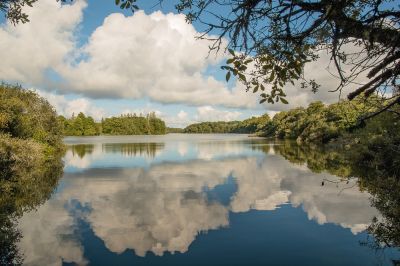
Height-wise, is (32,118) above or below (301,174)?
above

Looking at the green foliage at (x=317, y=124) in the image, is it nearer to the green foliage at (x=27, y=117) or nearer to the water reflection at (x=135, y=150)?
the water reflection at (x=135, y=150)

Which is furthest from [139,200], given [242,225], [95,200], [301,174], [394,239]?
[301,174]

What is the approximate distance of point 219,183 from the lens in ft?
83.5

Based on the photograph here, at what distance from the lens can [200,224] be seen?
591 inches

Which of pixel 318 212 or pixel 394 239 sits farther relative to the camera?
pixel 318 212

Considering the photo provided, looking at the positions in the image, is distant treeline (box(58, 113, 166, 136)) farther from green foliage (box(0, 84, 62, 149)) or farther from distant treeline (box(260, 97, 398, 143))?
green foliage (box(0, 84, 62, 149))

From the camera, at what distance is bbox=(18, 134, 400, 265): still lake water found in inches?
446

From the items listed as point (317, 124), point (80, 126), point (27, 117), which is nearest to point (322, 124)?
point (317, 124)

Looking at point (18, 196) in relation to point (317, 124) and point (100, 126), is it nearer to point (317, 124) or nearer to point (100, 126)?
point (317, 124)

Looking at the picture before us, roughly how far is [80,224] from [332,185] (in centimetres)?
1679

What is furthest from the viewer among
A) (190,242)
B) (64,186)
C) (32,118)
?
(32,118)

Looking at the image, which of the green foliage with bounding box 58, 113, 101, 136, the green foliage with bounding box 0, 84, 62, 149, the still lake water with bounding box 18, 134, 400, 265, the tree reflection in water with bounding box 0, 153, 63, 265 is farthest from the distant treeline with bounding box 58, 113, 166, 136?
the still lake water with bounding box 18, 134, 400, 265

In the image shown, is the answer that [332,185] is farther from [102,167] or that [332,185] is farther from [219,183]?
[102,167]

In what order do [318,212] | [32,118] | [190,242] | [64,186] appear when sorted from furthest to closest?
[32,118] → [64,186] → [318,212] → [190,242]
